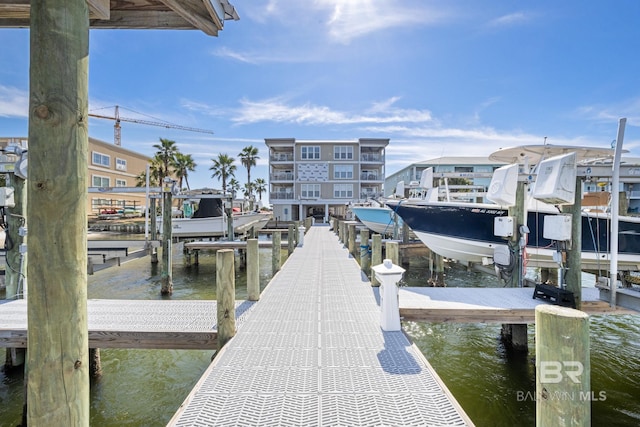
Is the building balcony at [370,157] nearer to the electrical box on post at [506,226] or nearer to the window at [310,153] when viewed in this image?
the window at [310,153]

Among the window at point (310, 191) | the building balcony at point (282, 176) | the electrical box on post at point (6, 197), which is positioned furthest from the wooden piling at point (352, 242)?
the building balcony at point (282, 176)

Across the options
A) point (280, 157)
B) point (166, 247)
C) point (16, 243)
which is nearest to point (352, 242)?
point (166, 247)

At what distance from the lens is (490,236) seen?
10.6 metres

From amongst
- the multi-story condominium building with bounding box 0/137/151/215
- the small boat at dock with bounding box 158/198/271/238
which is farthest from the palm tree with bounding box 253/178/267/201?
the small boat at dock with bounding box 158/198/271/238

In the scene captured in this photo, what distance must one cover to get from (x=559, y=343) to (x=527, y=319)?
14.5 feet

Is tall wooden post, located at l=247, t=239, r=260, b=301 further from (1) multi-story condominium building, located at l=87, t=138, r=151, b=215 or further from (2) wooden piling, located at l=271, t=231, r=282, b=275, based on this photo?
(1) multi-story condominium building, located at l=87, t=138, r=151, b=215

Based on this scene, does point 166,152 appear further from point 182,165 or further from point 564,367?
point 564,367

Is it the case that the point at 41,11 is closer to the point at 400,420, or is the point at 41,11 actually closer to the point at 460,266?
the point at 400,420

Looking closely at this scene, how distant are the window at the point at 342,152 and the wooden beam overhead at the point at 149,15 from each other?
35519 millimetres

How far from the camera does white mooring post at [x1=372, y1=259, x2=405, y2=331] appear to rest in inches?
191

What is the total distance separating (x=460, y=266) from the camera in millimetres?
19516

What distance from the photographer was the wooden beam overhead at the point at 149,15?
113 inches

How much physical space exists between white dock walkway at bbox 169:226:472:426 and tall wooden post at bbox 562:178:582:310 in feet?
12.5

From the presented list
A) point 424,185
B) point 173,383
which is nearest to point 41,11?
point 173,383
